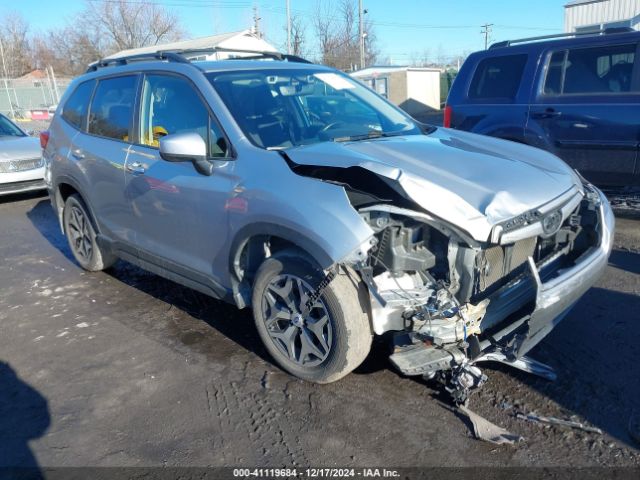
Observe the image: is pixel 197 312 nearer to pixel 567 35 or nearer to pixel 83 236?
pixel 83 236

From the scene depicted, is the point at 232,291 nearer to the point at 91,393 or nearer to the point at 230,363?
the point at 230,363

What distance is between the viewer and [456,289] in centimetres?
286

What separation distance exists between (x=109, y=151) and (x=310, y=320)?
240 centimetres

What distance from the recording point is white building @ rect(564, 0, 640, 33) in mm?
20547

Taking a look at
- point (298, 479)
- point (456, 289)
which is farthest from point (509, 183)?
point (298, 479)

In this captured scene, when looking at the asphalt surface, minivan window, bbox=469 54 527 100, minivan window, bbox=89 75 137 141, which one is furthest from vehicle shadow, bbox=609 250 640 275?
minivan window, bbox=89 75 137 141

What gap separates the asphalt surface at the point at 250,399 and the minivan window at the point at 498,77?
294 centimetres

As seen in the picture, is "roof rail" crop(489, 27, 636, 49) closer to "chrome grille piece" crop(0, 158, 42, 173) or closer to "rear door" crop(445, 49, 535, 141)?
"rear door" crop(445, 49, 535, 141)

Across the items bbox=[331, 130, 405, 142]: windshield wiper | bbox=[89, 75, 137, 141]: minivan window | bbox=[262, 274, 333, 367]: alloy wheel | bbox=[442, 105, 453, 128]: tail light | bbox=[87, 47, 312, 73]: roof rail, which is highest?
bbox=[87, 47, 312, 73]: roof rail

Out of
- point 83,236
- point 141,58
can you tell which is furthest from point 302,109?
point 83,236

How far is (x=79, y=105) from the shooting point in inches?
201

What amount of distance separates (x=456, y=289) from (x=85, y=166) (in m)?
3.49

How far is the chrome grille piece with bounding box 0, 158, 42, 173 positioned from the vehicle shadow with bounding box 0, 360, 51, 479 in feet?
21.0

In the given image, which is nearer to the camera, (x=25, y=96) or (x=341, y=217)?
(x=341, y=217)
